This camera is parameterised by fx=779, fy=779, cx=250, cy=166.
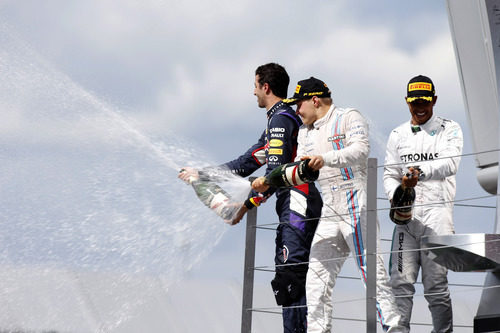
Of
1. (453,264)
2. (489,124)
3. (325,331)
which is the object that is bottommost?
(325,331)

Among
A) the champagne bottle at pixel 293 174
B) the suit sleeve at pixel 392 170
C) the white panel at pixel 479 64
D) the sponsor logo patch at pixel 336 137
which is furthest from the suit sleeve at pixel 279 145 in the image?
the white panel at pixel 479 64

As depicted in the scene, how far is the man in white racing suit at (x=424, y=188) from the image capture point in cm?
452

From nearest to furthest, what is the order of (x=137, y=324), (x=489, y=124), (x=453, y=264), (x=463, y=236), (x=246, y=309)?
(x=463, y=236) < (x=453, y=264) < (x=489, y=124) < (x=246, y=309) < (x=137, y=324)

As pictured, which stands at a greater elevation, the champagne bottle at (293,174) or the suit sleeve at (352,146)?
the suit sleeve at (352,146)

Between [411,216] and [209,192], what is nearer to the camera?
[411,216]

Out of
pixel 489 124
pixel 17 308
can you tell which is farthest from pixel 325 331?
pixel 17 308

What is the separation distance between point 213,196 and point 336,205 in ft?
3.00

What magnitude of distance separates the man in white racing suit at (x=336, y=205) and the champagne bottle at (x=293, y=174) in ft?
0.17

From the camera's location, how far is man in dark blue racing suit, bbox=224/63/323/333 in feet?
15.3

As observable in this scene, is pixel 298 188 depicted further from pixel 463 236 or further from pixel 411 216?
pixel 463 236

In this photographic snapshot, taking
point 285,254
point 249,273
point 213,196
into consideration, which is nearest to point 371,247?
point 285,254

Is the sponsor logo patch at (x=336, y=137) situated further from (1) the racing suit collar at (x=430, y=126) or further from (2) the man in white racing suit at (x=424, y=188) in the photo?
(1) the racing suit collar at (x=430, y=126)

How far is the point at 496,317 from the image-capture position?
420 cm

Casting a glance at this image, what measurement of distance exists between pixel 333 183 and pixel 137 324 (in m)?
5.03
